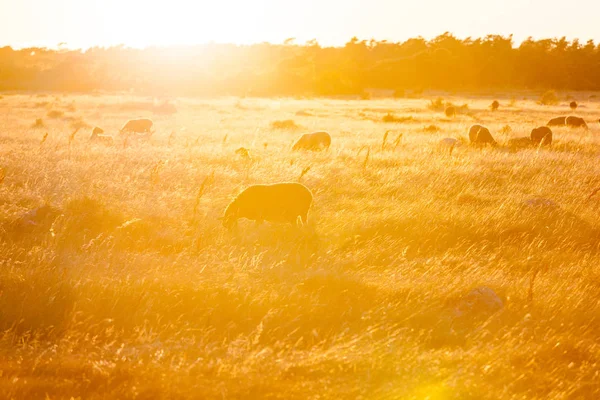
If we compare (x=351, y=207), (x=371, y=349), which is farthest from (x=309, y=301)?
(x=351, y=207)

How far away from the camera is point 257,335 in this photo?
4.00 m

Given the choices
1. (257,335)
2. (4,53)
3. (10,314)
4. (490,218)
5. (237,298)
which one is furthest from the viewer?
(4,53)

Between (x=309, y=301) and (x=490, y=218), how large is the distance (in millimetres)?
3833

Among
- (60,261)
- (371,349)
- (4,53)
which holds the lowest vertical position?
(371,349)

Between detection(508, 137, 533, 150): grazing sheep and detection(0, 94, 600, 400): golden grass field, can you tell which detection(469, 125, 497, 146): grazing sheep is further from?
detection(0, 94, 600, 400): golden grass field

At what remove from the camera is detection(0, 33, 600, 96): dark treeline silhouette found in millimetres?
64312

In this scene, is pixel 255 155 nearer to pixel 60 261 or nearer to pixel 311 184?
pixel 311 184

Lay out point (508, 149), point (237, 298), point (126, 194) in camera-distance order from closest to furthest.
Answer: point (237, 298) → point (126, 194) → point (508, 149)

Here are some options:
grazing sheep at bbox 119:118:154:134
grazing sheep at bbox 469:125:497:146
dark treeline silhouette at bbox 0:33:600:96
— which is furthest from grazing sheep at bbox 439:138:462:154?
dark treeline silhouette at bbox 0:33:600:96

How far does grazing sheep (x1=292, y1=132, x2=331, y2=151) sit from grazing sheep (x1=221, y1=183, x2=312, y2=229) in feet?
25.1

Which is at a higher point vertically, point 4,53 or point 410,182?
point 4,53

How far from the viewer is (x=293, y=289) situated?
4988 mm

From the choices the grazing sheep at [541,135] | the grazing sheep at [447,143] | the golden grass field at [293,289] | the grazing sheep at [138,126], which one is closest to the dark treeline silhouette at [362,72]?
the grazing sheep at [138,126]

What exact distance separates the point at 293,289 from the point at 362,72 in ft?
229
